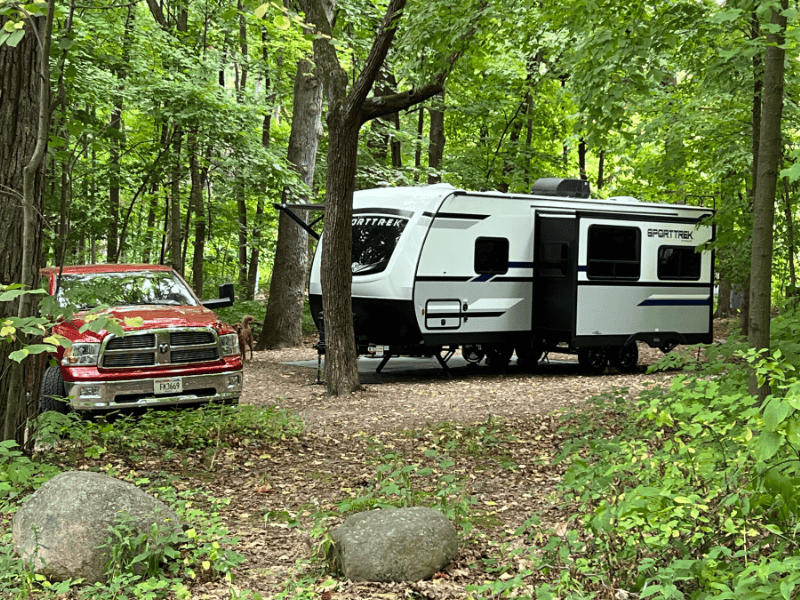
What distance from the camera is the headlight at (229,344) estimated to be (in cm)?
867

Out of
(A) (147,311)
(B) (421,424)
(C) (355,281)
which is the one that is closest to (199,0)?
(C) (355,281)

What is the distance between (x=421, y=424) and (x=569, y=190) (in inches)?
283

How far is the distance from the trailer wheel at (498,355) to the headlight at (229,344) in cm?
700

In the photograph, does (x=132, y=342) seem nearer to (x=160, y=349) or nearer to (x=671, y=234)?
(x=160, y=349)

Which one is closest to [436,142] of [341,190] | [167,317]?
[341,190]

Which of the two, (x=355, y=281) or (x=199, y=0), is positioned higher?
(x=199, y=0)

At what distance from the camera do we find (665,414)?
381 cm

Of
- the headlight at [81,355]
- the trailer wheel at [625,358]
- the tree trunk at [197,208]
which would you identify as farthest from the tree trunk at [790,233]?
the tree trunk at [197,208]

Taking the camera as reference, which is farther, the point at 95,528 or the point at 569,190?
the point at 569,190

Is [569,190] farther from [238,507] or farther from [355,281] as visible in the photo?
[238,507]

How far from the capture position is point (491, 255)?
13.6 m

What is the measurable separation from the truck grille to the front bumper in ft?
0.61

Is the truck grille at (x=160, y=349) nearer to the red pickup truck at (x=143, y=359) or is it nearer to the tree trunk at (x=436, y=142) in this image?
the red pickup truck at (x=143, y=359)

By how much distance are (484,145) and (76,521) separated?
19605 mm
